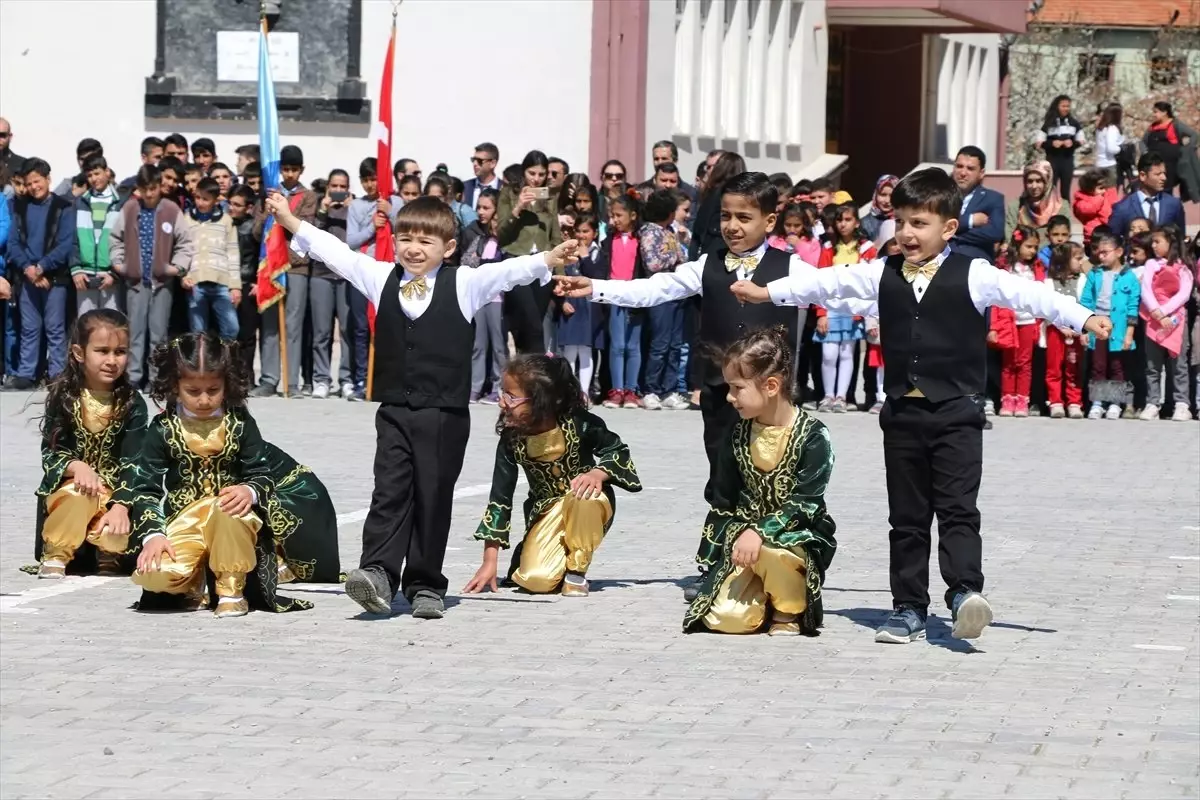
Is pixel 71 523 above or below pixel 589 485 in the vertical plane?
below

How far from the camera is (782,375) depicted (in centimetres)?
890

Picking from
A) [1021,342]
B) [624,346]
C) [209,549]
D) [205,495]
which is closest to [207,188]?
[624,346]

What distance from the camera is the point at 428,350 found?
8922mm

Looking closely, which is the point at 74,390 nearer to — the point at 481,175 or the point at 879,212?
the point at 481,175

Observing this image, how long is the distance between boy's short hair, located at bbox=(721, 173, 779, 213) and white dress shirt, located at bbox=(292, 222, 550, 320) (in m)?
0.91

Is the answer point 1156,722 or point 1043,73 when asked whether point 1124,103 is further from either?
point 1156,722

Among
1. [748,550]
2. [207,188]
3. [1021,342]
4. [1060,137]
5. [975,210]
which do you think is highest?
[1060,137]

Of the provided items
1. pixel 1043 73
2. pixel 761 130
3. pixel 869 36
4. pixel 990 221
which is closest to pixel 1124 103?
pixel 1043 73

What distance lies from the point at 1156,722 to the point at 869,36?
3467cm

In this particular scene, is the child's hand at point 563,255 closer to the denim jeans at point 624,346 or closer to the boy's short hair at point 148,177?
the denim jeans at point 624,346

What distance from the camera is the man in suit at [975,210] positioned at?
15430mm

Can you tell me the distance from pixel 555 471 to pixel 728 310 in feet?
3.56

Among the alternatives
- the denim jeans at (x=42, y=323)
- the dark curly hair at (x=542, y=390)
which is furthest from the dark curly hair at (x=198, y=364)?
the denim jeans at (x=42, y=323)

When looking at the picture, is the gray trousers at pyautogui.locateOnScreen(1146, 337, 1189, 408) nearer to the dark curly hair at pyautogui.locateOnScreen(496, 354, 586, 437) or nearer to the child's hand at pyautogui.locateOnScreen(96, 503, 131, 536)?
the dark curly hair at pyautogui.locateOnScreen(496, 354, 586, 437)
